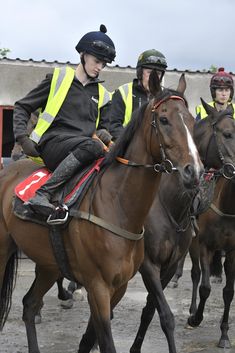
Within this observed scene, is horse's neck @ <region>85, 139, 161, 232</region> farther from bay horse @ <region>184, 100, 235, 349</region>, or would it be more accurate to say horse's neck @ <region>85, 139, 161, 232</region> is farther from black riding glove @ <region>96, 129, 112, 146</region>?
bay horse @ <region>184, 100, 235, 349</region>

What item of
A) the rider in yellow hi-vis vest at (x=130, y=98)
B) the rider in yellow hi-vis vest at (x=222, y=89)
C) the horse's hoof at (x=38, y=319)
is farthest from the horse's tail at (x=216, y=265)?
the rider in yellow hi-vis vest at (x=130, y=98)

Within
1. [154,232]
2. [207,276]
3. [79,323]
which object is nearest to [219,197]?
[207,276]

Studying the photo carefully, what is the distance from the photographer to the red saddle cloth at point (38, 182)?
5102 millimetres

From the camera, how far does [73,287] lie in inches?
344

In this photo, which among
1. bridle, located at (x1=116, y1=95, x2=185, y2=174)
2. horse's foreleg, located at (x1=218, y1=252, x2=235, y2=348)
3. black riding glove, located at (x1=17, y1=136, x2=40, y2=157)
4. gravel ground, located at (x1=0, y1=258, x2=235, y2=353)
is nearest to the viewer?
bridle, located at (x1=116, y1=95, x2=185, y2=174)

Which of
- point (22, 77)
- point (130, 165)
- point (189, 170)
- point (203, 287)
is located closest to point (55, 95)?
point (130, 165)

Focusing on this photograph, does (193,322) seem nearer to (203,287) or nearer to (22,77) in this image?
(203,287)

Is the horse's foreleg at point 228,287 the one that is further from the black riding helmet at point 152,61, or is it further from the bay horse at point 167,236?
the black riding helmet at point 152,61

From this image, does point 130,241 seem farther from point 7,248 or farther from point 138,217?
point 7,248

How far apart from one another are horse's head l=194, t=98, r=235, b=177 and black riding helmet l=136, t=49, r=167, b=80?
1.88 feet

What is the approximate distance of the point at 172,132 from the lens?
14.3 feet

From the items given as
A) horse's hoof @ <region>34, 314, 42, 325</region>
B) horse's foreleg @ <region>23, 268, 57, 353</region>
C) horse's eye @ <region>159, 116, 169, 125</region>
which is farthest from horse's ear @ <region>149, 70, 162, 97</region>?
horse's hoof @ <region>34, 314, 42, 325</region>

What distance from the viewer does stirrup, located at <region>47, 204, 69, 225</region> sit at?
4.97 metres

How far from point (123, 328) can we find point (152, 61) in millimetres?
2954
